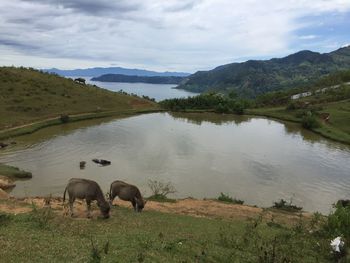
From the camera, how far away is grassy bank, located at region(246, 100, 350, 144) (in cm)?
7175

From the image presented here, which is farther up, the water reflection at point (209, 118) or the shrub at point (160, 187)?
the water reflection at point (209, 118)

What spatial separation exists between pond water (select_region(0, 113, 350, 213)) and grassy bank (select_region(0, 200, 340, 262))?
1600 cm

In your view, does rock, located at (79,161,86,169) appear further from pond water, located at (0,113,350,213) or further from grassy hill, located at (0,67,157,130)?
grassy hill, located at (0,67,157,130)

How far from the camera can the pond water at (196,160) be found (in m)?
39.4

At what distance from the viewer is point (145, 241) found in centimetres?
1545

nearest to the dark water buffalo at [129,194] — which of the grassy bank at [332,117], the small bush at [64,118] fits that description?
the grassy bank at [332,117]

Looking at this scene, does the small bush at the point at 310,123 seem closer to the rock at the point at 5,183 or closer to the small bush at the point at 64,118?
the small bush at the point at 64,118

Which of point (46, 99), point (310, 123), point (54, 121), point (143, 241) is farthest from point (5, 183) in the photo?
point (310, 123)

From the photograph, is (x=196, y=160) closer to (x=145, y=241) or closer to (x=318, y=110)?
(x=145, y=241)

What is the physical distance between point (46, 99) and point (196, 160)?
151ft

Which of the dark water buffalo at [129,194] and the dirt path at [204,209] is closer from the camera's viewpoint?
the dark water buffalo at [129,194]

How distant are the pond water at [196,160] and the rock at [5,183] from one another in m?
0.62

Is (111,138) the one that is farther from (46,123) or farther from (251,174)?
(251,174)

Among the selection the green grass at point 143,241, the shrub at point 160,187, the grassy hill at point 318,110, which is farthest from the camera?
the grassy hill at point 318,110
